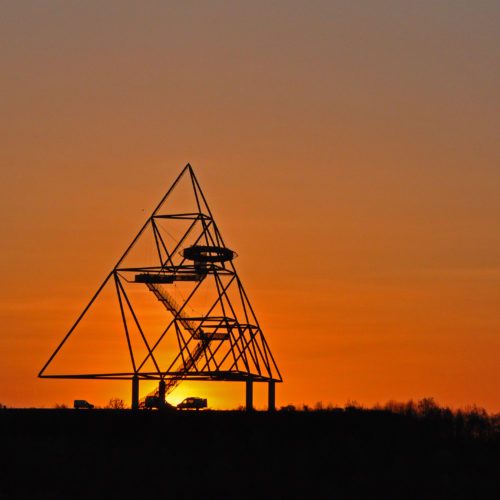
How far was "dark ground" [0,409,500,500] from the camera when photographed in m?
48.3

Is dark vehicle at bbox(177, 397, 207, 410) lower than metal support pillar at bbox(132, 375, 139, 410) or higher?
higher

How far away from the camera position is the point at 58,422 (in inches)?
2392

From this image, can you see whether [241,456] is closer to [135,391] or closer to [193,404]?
[135,391]

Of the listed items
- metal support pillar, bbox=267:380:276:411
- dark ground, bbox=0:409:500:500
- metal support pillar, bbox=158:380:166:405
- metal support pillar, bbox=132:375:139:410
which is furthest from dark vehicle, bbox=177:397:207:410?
dark ground, bbox=0:409:500:500

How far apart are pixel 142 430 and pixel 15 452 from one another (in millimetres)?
8163

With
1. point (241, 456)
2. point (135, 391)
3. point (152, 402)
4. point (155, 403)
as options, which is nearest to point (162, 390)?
point (135, 391)

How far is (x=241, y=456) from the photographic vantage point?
55906 mm

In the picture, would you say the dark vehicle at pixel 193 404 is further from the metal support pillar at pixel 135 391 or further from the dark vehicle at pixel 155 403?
the metal support pillar at pixel 135 391

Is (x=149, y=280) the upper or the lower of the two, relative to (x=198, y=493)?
upper

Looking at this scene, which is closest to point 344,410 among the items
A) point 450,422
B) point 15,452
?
point 450,422

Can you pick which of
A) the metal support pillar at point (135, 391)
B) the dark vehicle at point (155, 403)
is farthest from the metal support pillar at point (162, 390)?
the metal support pillar at point (135, 391)

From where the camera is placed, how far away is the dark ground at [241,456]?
48.3 metres

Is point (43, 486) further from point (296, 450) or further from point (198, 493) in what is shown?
point (296, 450)

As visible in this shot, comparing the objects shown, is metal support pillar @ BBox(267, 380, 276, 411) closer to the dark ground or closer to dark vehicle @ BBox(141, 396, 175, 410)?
dark vehicle @ BBox(141, 396, 175, 410)
